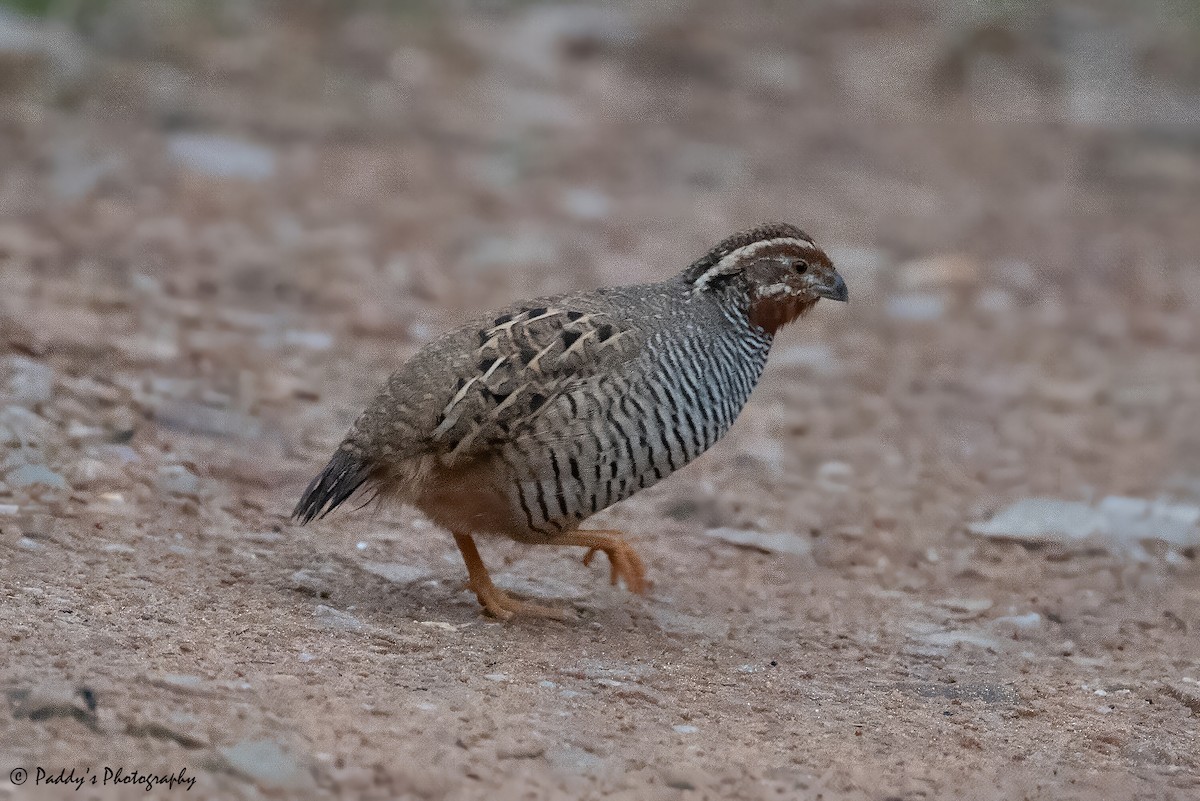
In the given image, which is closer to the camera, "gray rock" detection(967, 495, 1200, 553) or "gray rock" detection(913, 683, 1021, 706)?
"gray rock" detection(913, 683, 1021, 706)

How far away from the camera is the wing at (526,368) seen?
18.8 feet

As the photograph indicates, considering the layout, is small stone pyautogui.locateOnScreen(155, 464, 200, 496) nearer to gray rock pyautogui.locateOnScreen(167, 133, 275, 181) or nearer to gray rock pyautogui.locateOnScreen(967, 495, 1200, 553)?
gray rock pyautogui.locateOnScreen(967, 495, 1200, 553)

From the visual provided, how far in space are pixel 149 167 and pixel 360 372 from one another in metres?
3.50

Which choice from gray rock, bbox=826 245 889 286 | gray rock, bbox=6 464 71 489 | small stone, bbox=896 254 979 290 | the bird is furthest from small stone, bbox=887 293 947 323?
gray rock, bbox=6 464 71 489

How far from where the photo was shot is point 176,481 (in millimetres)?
6867

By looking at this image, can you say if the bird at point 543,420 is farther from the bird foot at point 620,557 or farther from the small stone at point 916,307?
the small stone at point 916,307

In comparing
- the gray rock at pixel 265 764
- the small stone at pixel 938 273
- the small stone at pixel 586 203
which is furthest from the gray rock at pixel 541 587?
the small stone at pixel 586 203

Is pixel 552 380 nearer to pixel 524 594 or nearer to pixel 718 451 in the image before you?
pixel 524 594

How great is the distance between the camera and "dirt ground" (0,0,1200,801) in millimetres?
4828

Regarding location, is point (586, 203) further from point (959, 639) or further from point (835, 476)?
point (959, 639)

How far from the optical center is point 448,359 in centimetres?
591

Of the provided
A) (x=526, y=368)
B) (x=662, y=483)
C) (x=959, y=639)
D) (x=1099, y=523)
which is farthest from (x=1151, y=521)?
(x=526, y=368)

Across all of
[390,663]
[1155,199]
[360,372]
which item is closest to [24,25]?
[360,372]

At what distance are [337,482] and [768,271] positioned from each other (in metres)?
2.14
